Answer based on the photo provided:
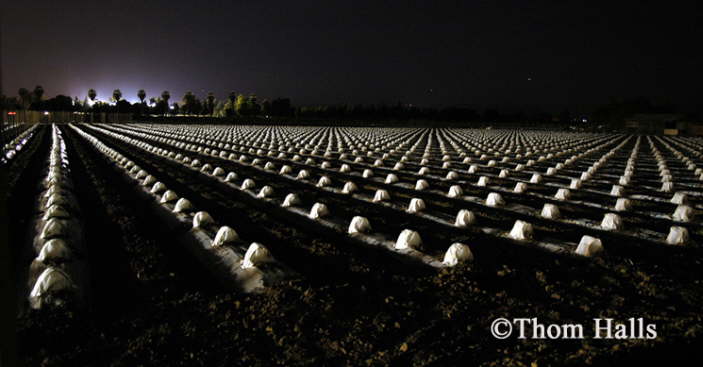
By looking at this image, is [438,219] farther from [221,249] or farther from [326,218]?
[221,249]

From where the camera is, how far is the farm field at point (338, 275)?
317 cm

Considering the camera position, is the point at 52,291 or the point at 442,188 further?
the point at 442,188

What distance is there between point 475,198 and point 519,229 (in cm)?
288

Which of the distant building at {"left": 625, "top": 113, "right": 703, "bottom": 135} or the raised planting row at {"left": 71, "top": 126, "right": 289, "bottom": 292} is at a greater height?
the distant building at {"left": 625, "top": 113, "right": 703, "bottom": 135}

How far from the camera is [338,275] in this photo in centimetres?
462

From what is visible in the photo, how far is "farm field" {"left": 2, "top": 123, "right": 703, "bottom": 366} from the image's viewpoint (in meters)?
3.17

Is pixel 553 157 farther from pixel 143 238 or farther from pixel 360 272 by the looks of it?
pixel 143 238

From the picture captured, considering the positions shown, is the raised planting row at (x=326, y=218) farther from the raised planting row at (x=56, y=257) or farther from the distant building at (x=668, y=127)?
the distant building at (x=668, y=127)

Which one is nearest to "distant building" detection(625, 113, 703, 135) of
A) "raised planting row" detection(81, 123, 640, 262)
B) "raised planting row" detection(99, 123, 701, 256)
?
"raised planting row" detection(99, 123, 701, 256)

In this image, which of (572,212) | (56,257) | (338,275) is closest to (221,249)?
(338,275)

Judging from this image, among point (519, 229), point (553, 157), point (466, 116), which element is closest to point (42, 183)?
point (519, 229)

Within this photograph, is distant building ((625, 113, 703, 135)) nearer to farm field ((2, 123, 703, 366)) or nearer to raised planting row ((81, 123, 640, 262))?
farm field ((2, 123, 703, 366))

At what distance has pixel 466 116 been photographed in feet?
310

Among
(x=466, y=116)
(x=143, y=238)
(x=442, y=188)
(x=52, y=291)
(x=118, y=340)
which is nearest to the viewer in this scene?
(x=118, y=340)
